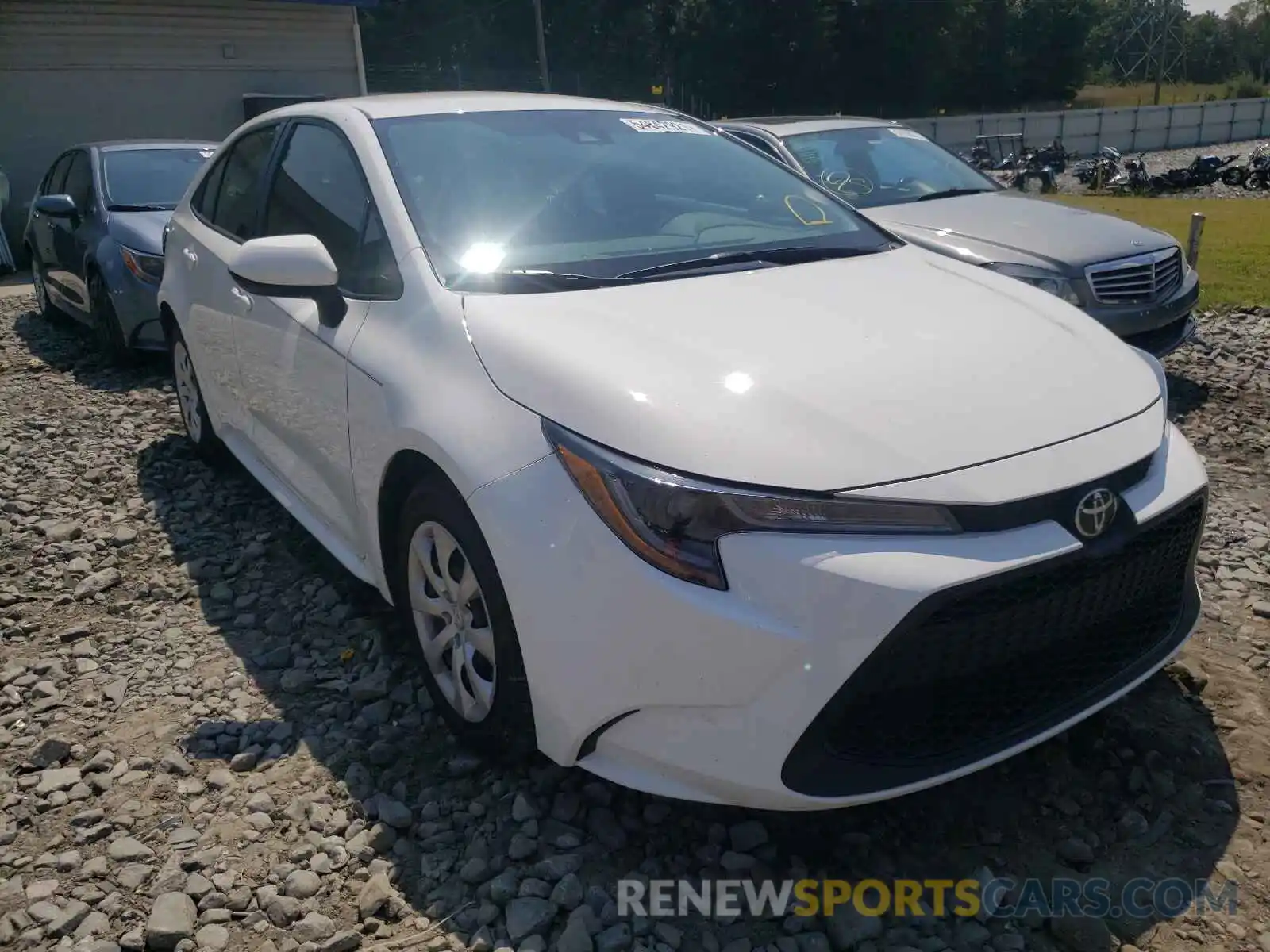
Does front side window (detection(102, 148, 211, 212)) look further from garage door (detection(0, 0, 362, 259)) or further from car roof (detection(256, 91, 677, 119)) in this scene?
garage door (detection(0, 0, 362, 259))

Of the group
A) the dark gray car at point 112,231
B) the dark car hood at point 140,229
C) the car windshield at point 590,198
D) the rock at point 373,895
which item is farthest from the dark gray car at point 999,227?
the rock at point 373,895

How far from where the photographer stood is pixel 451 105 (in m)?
3.54

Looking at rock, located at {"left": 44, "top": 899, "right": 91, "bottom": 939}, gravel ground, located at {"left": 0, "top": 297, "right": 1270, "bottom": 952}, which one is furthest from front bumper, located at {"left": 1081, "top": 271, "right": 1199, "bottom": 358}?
rock, located at {"left": 44, "top": 899, "right": 91, "bottom": 939}

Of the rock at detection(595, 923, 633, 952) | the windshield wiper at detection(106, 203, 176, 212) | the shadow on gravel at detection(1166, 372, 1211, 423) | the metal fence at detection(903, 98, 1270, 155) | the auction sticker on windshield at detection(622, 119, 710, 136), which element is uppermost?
the auction sticker on windshield at detection(622, 119, 710, 136)

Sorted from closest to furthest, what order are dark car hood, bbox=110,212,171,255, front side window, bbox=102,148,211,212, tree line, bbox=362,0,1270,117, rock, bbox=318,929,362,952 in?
rock, bbox=318,929,362,952 → dark car hood, bbox=110,212,171,255 → front side window, bbox=102,148,211,212 → tree line, bbox=362,0,1270,117

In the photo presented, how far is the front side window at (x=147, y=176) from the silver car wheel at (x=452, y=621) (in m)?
5.71

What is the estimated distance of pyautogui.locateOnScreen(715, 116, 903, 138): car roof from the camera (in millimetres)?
7613

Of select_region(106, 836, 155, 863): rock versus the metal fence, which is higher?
select_region(106, 836, 155, 863): rock

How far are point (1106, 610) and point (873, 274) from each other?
119 centimetres

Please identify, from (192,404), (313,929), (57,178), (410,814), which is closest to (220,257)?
(192,404)

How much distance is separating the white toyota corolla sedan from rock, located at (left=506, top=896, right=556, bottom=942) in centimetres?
34

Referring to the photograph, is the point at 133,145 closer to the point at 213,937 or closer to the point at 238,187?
the point at 238,187

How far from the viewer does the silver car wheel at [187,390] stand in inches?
193

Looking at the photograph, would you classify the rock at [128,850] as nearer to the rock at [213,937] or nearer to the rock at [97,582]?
the rock at [213,937]
